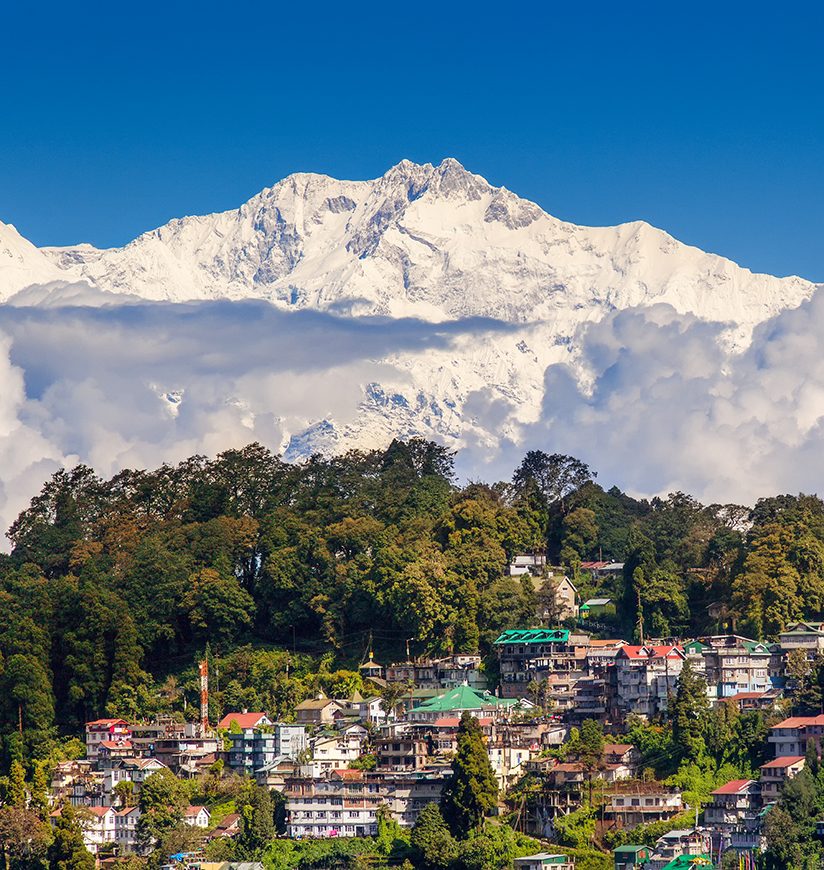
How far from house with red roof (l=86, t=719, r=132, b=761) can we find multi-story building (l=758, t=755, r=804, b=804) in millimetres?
23841

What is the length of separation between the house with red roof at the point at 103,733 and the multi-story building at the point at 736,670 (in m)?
21.1

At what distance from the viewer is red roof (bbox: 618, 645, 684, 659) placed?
6769 cm

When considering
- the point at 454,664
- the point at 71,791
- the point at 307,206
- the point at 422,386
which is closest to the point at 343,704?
the point at 454,664

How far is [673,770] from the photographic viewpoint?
64.2 m

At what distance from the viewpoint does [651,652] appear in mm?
68000

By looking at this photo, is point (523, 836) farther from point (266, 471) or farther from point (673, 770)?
point (266, 471)

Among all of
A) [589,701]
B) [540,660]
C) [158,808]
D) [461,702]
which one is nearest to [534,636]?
[540,660]

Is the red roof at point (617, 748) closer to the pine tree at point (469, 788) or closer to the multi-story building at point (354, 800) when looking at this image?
the pine tree at point (469, 788)

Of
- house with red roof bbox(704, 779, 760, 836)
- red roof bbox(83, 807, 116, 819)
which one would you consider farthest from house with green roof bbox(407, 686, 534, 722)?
red roof bbox(83, 807, 116, 819)

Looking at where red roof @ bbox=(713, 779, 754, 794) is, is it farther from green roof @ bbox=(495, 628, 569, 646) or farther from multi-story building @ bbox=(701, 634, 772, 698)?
green roof @ bbox=(495, 628, 569, 646)

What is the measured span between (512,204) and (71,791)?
3947 inches

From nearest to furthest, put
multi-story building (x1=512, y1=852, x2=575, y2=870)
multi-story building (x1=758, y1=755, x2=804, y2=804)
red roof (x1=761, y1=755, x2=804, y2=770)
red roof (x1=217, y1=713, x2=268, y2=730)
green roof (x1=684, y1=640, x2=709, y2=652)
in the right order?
multi-story building (x1=512, y1=852, x2=575, y2=870) → multi-story building (x1=758, y1=755, x2=804, y2=804) → red roof (x1=761, y1=755, x2=804, y2=770) → green roof (x1=684, y1=640, x2=709, y2=652) → red roof (x1=217, y1=713, x2=268, y2=730)

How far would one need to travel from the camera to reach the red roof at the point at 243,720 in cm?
7156

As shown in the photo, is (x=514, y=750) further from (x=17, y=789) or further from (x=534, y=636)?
(x=17, y=789)
